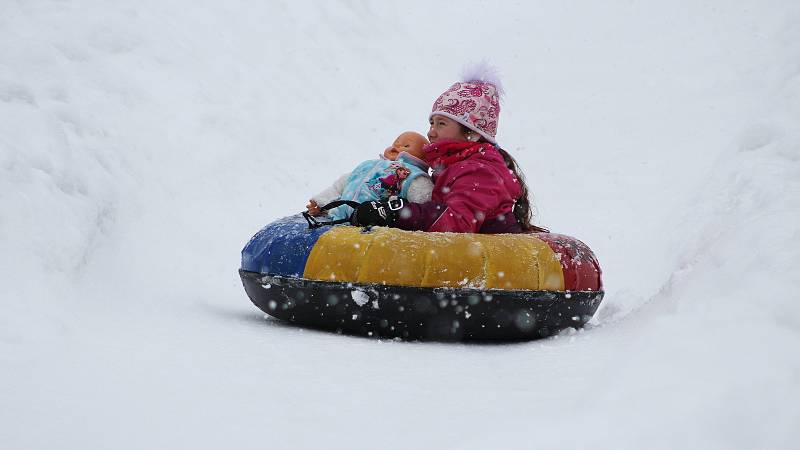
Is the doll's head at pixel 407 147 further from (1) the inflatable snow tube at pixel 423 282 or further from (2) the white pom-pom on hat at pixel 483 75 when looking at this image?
(1) the inflatable snow tube at pixel 423 282

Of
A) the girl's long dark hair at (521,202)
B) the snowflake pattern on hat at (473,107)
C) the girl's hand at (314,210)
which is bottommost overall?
the girl's hand at (314,210)

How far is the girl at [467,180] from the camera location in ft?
14.2


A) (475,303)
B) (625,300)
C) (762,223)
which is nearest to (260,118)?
(625,300)

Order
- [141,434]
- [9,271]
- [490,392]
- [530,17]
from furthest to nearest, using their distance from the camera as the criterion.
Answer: [530,17], [9,271], [490,392], [141,434]

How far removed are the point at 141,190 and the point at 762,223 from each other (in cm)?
509

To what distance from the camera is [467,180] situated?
171 inches

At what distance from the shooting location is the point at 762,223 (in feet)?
10.8

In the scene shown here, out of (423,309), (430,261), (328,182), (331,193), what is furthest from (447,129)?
(328,182)

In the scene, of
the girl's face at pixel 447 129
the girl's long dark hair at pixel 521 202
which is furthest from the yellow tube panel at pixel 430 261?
the girl's face at pixel 447 129

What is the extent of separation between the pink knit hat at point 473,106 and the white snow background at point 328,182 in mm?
1328

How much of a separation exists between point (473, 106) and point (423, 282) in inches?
52.0

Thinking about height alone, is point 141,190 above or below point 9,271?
below

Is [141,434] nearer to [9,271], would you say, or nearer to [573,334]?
[9,271]

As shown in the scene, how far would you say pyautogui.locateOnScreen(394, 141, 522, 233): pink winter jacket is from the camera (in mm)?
4332
